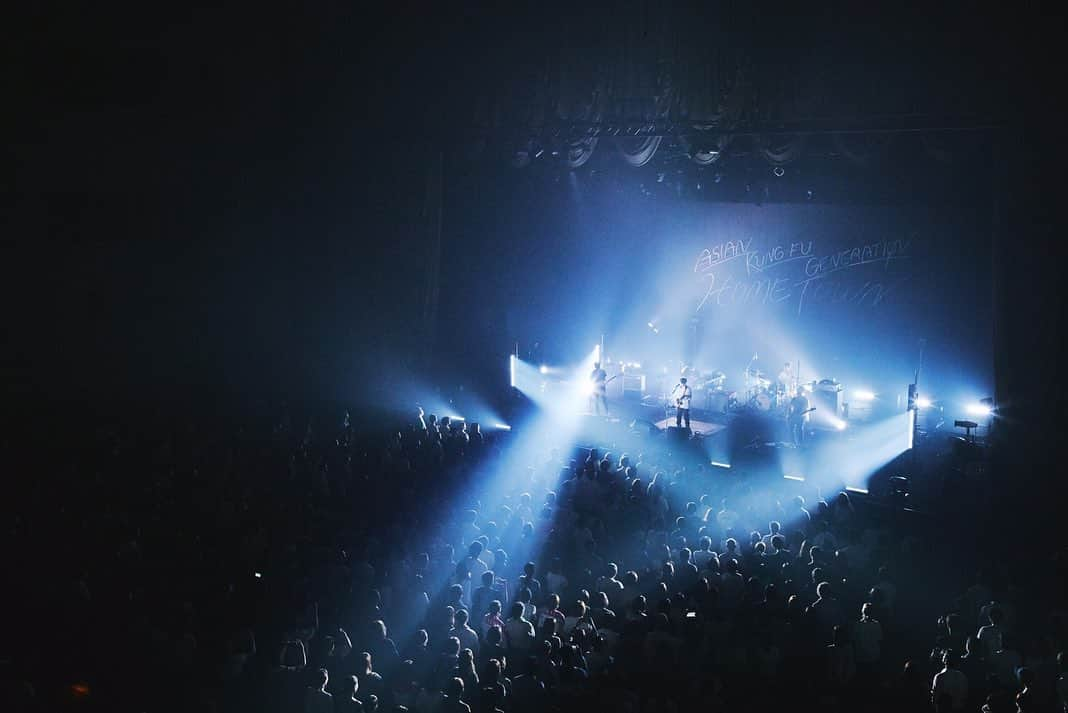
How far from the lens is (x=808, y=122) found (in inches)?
491

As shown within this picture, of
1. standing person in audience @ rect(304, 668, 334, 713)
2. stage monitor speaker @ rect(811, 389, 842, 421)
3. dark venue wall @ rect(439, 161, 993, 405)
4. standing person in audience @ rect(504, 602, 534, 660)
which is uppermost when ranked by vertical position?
dark venue wall @ rect(439, 161, 993, 405)

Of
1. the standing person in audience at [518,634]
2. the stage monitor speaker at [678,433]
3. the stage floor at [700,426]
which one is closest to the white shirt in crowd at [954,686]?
the standing person in audience at [518,634]

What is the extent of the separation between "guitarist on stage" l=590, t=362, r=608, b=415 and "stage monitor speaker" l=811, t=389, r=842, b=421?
4.12 metres

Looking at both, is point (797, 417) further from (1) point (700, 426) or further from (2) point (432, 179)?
(2) point (432, 179)

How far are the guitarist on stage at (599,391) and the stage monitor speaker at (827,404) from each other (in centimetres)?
412

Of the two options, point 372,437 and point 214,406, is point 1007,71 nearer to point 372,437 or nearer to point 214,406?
point 372,437

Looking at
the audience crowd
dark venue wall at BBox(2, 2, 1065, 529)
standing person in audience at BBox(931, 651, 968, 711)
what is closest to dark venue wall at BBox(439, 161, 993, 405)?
dark venue wall at BBox(2, 2, 1065, 529)

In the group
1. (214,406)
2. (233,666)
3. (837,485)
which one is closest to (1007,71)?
(837,485)

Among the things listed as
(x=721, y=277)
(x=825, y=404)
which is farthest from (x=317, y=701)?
(x=721, y=277)

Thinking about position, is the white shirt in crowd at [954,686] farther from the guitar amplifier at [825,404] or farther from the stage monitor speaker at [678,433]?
the guitar amplifier at [825,404]

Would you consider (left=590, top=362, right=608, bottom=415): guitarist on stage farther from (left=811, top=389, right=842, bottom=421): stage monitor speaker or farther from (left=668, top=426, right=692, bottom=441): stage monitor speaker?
(left=811, top=389, right=842, bottom=421): stage monitor speaker

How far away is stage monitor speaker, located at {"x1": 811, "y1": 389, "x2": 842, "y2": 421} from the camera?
17375mm

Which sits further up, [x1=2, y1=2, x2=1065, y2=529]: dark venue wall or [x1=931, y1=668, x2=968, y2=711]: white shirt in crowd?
[x1=2, y1=2, x2=1065, y2=529]: dark venue wall

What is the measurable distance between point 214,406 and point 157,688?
10822 millimetres
